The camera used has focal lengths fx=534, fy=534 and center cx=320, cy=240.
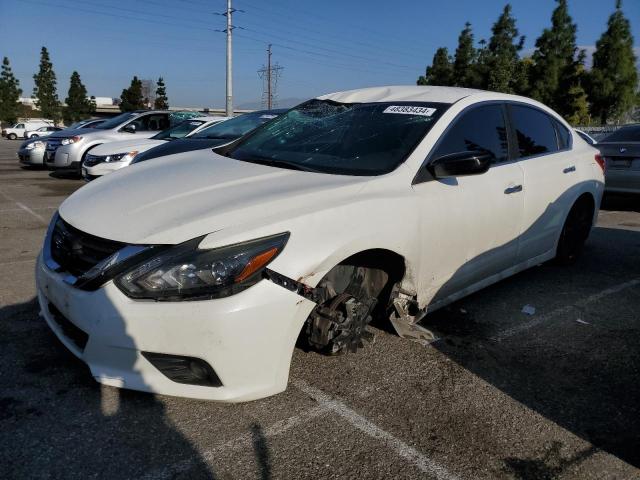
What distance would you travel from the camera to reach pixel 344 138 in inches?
137

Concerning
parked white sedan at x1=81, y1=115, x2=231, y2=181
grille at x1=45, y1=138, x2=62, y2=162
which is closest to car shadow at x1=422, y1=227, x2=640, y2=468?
parked white sedan at x1=81, y1=115, x2=231, y2=181

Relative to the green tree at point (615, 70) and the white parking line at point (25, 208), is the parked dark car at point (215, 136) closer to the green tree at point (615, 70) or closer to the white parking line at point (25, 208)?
the white parking line at point (25, 208)

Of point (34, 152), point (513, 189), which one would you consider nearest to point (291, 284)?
point (513, 189)

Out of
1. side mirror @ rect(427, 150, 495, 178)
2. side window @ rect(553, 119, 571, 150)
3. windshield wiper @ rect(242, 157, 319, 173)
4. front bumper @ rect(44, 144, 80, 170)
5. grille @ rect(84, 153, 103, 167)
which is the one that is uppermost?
side window @ rect(553, 119, 571, 150)

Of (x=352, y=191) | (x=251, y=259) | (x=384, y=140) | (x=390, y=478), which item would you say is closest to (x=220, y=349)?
(x=251, y=259)

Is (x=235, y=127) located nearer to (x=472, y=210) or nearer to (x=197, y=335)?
(x=472, y=210)

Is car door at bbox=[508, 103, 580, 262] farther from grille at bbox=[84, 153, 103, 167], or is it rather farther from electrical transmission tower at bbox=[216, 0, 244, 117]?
electrical transmission tower at bbox=[216, 0, 244, 117]

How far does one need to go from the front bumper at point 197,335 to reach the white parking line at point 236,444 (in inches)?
6.2

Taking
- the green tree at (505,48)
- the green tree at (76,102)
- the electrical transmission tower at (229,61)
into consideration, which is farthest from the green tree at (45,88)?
the green tree at (505,48)

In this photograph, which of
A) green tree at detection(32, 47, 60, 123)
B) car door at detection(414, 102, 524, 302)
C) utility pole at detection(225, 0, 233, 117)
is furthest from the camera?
green tree at detection(32, 47, 60, 123)

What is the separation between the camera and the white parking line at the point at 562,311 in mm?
3579

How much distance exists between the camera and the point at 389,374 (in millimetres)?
2967

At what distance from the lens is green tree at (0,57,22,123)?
6669 centimetres

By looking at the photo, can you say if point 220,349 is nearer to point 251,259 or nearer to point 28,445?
point 251,259
